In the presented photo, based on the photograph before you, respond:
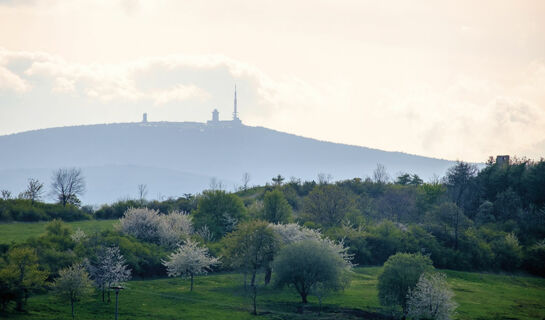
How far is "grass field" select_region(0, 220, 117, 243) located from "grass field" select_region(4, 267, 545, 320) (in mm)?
19091

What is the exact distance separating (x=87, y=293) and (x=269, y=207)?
4144 centimetres

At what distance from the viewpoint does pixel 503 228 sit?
359ft

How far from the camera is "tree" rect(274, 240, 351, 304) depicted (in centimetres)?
6222

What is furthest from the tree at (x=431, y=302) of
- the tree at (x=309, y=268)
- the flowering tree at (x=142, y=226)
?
the flowering tree at (x=142, y=226)

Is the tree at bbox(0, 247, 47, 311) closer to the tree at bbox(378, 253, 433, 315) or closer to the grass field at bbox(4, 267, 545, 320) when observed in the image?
the grass field at bbox(4, 267, 545, 320)

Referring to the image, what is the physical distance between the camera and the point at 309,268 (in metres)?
62.4

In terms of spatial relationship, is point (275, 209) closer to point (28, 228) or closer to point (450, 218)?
point (450, 218)

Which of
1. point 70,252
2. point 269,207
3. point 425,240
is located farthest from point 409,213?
point 70,252

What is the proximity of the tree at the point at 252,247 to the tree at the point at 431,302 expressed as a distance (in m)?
17.5

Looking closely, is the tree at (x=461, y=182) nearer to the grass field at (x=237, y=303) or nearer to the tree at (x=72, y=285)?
the grass field at (x=237, y=303)

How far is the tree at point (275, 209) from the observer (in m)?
92.9

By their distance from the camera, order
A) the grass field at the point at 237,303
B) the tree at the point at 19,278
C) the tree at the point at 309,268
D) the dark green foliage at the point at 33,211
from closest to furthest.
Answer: the tree at the point at 19,278 < the grass field at the point at 237,303 < the tree at the point at 309,268 < the dark green foliage at the point at 33,211

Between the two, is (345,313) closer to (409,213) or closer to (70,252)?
(70,252)

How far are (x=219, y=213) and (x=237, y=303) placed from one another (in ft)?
116
